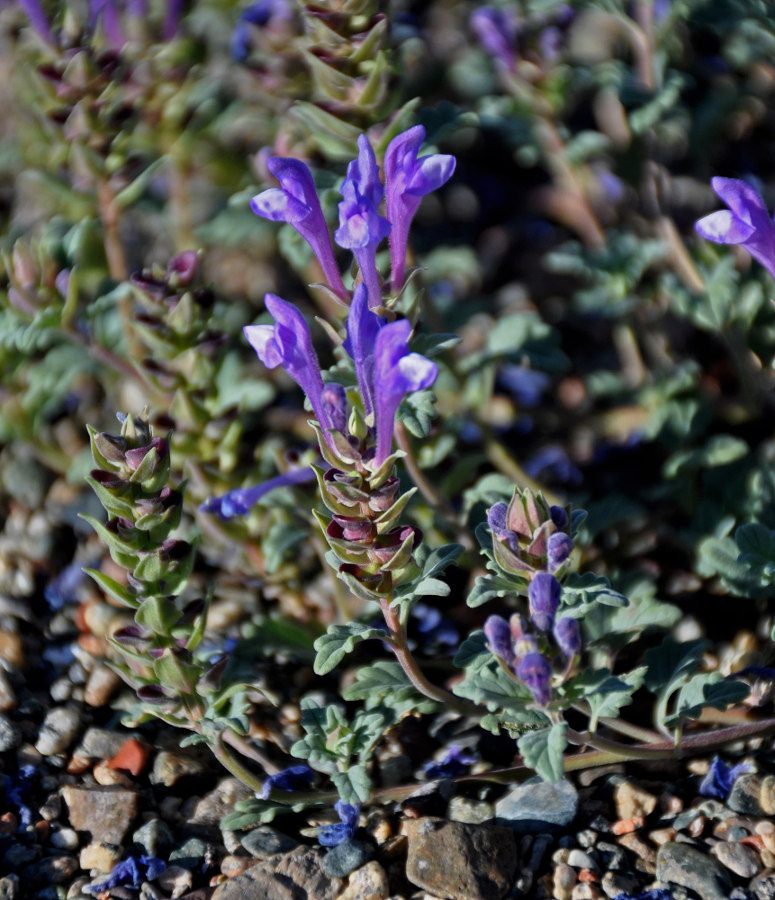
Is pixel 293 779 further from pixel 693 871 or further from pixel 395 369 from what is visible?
pixel 395 369

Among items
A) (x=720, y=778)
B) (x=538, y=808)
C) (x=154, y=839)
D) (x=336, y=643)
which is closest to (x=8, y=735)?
(x=154, y=839)

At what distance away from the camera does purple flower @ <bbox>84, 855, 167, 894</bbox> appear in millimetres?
2639

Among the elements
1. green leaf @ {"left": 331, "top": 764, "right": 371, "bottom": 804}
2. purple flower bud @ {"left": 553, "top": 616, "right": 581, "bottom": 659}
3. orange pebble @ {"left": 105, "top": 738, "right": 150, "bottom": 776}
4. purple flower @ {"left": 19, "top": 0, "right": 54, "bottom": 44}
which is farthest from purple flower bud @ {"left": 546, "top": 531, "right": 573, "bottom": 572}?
purple flower @ {"left": 19, "top": 0, "right": 54, "bottom": 44}

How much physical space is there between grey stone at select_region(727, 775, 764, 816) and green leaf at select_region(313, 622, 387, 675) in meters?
1.00

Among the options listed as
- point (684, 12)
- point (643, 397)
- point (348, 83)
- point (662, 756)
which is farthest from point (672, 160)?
point (662, 756)

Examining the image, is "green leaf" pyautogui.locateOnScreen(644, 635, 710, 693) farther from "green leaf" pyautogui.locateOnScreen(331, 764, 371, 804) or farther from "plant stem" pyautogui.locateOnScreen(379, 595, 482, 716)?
"green leaf" pyautogui.locateOnScreen(331, 764, 371, 804)

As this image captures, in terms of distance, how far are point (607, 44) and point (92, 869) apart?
4393mm

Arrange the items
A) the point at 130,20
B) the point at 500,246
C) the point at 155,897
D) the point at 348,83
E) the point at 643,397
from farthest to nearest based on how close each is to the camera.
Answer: the point at 130,20 < the point at 500,246 < the point at 643,397 < the point at 348,83 < the point at 155,897

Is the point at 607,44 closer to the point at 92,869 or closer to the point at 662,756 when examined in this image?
the point at 662,756

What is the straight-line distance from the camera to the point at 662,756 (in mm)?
2680

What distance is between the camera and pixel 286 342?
7.01 feet

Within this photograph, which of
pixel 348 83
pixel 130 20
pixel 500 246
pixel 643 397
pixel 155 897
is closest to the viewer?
pixel 155 897

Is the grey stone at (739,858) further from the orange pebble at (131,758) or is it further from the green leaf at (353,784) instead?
the orange pebble at (131,758)

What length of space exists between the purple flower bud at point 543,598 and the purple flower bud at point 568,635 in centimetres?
3
